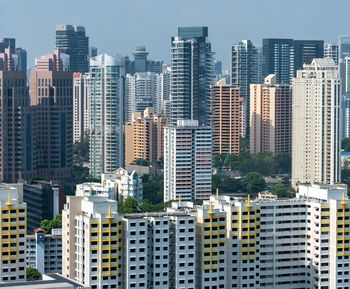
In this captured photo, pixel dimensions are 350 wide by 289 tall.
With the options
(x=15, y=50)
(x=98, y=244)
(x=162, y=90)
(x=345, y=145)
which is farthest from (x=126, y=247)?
(x=162, y=90)

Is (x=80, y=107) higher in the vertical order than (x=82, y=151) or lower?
higher

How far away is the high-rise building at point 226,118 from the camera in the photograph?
27781mm

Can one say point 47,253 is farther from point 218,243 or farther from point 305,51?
point 305,51

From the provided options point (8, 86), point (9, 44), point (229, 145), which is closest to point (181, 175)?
point (8, 86)

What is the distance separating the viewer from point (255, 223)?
12281 millimetres

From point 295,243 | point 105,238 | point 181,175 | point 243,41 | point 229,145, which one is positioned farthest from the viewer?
point 243,41

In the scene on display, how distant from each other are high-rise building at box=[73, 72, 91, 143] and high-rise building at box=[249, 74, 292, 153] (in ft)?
11.5

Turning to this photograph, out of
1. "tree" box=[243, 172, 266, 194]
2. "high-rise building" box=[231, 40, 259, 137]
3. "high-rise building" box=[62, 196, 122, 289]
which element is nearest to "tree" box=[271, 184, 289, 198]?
"tree" box=[243, 172, 266, 194]

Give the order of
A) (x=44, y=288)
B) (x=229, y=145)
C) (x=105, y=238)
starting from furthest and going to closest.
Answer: (x=229, y=145) → (x=105, y=238) → (x=44, y=288)

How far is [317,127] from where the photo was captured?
956 inches

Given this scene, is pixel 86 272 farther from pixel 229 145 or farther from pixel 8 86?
pixel 229 145

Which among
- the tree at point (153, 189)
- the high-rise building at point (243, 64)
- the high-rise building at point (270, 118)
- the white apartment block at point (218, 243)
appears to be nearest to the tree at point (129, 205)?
the tree at point (153, 189)

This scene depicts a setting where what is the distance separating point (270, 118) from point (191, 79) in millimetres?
2163

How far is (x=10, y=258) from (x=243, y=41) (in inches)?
898
